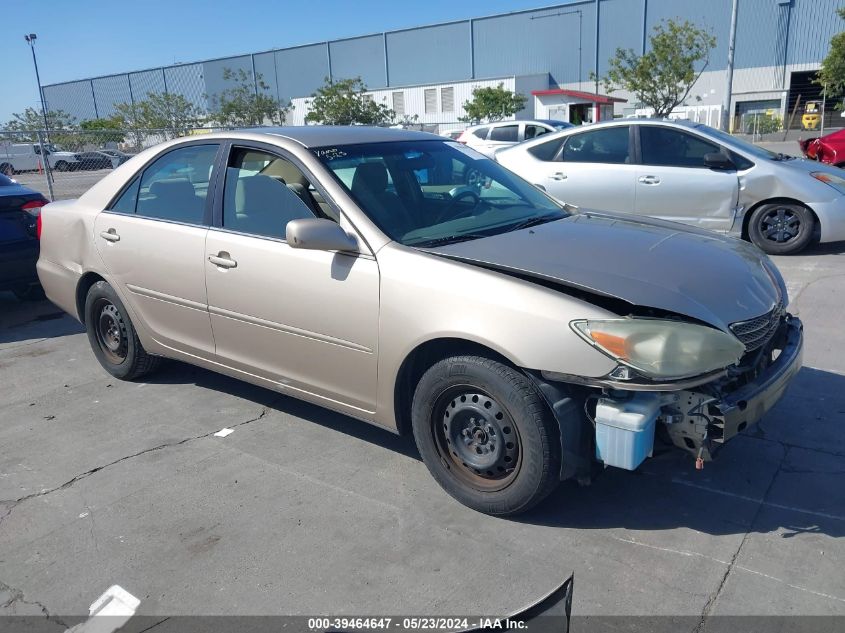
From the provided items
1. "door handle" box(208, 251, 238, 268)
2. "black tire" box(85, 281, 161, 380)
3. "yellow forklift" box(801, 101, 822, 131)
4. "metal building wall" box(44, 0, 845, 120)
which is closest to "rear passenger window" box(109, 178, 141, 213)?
"black tire" box(85, 281, 161, 380)

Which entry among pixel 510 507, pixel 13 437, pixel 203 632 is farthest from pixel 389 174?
pixel 13 437

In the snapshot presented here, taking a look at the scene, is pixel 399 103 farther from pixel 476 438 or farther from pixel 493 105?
pixel 476 438

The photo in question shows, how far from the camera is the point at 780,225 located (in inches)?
328

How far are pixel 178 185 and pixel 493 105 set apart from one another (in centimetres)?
3631

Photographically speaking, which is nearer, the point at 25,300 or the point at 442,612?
the point at 442,612

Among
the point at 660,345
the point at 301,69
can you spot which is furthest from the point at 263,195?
the point at 301,69

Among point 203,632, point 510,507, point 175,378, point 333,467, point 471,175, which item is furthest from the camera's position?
point 175,378

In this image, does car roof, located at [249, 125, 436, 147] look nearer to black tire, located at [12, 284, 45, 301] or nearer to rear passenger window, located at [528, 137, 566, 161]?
black tire, located at [12, 284, 45, 301]

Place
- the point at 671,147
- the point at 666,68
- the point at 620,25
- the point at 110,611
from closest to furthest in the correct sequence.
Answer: the point at 110,611 → the point at 671,147 → the point at 666,68 → the point at 620,25

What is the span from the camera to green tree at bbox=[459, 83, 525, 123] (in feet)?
127

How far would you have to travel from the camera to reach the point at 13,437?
446 cm

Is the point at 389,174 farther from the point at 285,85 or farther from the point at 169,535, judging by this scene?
the point at 285,85

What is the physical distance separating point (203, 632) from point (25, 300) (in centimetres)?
679

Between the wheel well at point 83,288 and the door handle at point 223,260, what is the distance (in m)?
1.43
